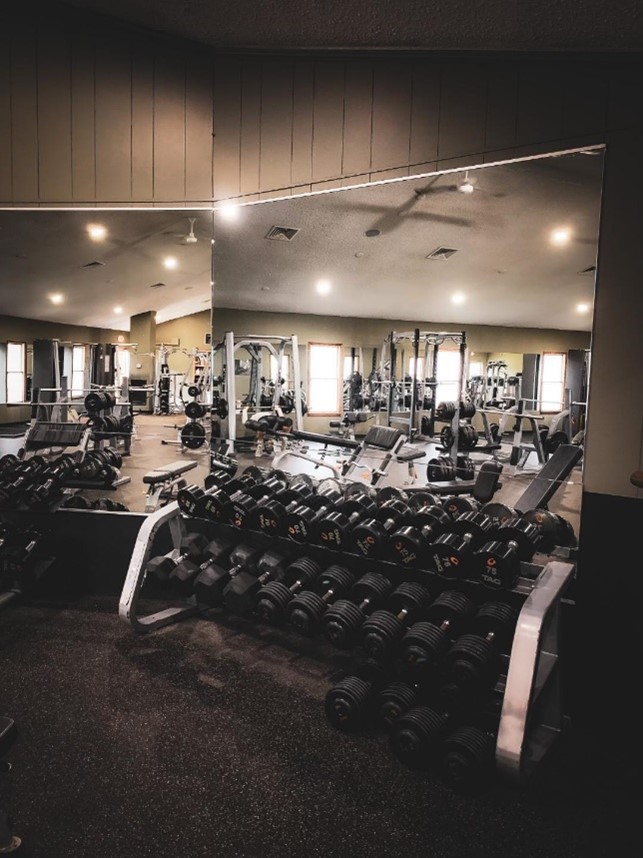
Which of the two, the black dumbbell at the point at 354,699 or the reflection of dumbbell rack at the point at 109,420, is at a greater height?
the reflection of dumbbell rack at the point at 109,420

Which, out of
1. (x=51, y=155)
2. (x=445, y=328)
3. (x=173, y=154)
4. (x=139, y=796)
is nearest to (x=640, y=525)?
(x=445, y=328)

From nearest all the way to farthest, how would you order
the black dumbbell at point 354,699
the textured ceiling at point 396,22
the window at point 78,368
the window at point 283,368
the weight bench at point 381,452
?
the black dumbbell at point 354,699
the textured ceiling at point 396,22
the window at point 78,368
the weight bench at point 381,452
the window at point 283,368

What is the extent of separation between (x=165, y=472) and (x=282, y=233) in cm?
146

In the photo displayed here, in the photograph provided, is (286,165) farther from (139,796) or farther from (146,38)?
(139,796)

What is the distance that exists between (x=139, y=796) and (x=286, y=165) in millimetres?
2632

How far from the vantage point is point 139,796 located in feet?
4.91

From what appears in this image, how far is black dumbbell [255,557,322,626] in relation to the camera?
2.14m

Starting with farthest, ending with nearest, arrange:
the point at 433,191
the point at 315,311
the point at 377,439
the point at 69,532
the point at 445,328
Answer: the point at 377,439
the point at 315,311
the point at 69,532
the point at 445,328
the point at 433,191

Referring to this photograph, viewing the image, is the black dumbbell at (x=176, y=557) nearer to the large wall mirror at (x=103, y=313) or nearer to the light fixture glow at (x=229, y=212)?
the large wall mirror at (x=103, y=313)

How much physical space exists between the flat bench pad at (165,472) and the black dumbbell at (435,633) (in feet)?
4.93

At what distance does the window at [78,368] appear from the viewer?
3.11m

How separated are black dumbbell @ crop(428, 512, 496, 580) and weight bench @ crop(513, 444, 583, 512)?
44 cm

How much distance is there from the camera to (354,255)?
302 cm

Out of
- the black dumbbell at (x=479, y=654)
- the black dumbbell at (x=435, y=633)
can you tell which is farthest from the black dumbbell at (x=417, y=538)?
the black dumbbell at (x=479, y=654)
